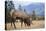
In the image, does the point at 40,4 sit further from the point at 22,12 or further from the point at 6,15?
the point at 6,15

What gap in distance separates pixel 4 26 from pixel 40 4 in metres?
0.33

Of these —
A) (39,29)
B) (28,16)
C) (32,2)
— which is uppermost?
(32,2)

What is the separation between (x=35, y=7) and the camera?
682 mm

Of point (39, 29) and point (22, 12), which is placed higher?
point (22, 12)

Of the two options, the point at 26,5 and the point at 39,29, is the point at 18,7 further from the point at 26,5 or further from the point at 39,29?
the point at 39,29

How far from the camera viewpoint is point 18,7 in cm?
67

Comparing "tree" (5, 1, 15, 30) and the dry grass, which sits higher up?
"tree" (5, 1, 15, 30)

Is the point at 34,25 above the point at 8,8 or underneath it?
underneath

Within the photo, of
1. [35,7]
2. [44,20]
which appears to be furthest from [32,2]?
[44,20]

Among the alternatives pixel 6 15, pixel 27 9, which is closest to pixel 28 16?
pixel 27 9

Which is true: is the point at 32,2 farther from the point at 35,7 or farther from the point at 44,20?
the point at 44,20

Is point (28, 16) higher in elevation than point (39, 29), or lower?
higher

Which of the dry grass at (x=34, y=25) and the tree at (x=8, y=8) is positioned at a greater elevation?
the tree at (x=8, y=8)

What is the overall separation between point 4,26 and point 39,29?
0.90 feet
